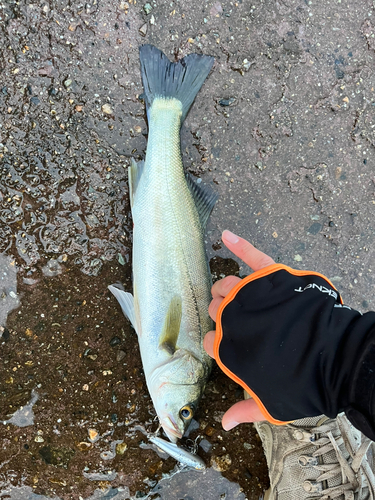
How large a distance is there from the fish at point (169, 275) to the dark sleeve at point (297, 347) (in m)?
0.38

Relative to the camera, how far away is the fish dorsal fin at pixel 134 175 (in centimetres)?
261

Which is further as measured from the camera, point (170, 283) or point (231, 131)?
point (231, 131)

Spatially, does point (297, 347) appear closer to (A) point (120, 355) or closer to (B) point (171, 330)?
(B) point (171, 330)

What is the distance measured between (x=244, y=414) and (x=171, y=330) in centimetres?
72

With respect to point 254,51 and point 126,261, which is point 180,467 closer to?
point 126,261

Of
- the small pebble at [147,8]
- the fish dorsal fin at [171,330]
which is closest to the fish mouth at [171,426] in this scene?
the fish dorsal fin at [171,330]

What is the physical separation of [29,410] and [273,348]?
6.26ft

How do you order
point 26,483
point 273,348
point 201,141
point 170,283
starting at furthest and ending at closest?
point 201,141 < point 26,483 < point 170,283 < point 273,348

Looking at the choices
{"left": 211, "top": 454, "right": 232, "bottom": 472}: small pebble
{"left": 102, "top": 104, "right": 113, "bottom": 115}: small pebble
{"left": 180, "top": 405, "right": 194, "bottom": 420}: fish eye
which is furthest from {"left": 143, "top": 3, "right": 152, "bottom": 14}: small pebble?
{"left": 211, "top": 454, "right": 232, "bottom": 472}: small pebble

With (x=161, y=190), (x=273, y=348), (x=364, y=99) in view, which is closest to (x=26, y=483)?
(x=273, y=348)

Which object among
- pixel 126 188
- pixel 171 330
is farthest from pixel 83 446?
pixel 126 188

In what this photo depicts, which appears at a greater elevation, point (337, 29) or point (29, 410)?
point (337, 29)

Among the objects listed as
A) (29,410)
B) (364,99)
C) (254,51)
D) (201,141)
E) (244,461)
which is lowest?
(244,461)

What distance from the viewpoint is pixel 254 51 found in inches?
114
